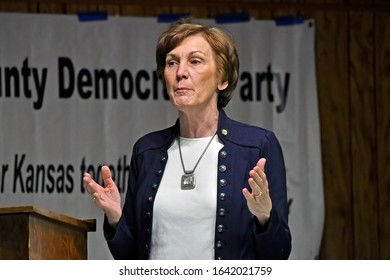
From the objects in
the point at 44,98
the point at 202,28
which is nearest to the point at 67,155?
the point at 44,98

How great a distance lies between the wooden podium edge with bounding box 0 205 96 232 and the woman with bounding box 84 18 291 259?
0.10 m

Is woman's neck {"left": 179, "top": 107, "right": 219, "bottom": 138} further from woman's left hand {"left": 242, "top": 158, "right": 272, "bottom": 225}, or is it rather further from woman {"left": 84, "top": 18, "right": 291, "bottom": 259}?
woman's left hand {"left": 242, "top": 158, "right": 272, "bottom": 225}

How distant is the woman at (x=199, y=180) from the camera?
3.51m

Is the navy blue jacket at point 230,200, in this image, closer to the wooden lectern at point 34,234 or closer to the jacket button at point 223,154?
the jacket button at point 223,154

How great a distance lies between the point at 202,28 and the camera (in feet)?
12.1

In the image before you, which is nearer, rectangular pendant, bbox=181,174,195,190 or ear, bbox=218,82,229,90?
rectangular pendant, bbox=181,174,195,190

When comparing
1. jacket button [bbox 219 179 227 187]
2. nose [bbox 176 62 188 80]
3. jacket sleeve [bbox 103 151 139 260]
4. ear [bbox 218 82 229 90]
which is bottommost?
jacket sleeve [bbox 103 151 139 260]

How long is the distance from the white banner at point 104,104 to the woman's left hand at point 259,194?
2606 millimetres

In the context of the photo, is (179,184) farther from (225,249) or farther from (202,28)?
(202,28)

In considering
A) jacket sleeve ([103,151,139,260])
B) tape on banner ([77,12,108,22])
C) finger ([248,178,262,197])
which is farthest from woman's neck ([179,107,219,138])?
tape on banner ([77,12,108,22])

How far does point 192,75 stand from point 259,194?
0.47 metres

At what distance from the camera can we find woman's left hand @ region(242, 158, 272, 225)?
335 centimetres

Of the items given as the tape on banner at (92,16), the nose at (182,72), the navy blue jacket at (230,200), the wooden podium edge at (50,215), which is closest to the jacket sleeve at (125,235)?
the navy blue jacket at (230,200)
